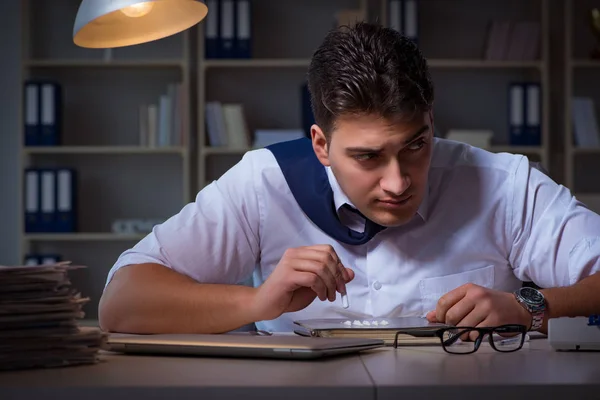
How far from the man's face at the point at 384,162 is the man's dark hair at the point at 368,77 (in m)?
0.02

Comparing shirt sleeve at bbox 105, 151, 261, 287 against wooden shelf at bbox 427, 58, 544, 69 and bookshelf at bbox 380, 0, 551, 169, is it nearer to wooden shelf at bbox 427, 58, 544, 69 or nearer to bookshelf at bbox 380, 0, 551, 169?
wooden shelf at bbox 427, 58, 544, 69

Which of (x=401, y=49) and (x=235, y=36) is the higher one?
(x=235, y=36)

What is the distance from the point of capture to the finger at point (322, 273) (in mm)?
1245

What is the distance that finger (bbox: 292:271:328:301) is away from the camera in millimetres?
1257

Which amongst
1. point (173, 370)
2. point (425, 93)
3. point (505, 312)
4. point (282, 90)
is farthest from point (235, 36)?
point (173, 370)

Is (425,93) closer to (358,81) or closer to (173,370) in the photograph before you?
(358,81)

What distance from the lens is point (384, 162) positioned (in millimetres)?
1494

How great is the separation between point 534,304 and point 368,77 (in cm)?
47

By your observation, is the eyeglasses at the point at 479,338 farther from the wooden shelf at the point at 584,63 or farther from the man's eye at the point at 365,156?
the wooden shelf at the point at 584,63

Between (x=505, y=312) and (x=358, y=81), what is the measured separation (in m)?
0.47

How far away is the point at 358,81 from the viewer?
58.3 inches

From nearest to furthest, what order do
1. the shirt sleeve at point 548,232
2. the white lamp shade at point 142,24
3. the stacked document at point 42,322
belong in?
1. the stacked document at point 42,322
2. the shirt sleeve at point 548,232
3. the white lamp shade at point 142,24

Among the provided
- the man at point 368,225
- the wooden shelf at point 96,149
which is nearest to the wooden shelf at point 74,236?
the wooden shelf at point 96,149

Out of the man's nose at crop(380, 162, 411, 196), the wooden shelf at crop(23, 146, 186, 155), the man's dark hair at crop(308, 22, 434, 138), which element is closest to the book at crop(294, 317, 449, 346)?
the man's nose at crop(380, 162, 411, 196)
